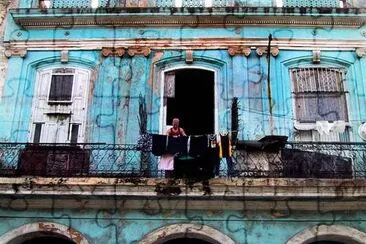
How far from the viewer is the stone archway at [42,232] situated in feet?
Result: 36.8

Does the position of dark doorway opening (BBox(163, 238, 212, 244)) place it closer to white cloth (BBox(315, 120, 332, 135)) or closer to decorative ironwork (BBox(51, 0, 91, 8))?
white cloth (BBox(315, 120, 332, 135))

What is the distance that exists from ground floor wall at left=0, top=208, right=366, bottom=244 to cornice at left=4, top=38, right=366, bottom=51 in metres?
3.98

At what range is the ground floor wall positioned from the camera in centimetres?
1114

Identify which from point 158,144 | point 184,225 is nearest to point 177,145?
point 158,144

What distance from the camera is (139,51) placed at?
44.4 feet

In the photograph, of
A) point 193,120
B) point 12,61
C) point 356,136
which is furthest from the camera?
point 193,120

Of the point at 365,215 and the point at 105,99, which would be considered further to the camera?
the point at 105,99

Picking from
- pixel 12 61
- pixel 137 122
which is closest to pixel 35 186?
pixel 137 122

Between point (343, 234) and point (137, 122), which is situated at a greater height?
point (137, 122)

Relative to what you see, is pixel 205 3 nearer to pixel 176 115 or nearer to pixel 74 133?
pixel 176 115

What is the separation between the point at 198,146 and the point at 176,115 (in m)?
3.75

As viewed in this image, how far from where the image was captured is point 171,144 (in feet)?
37.8

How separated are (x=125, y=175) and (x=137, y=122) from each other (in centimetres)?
153

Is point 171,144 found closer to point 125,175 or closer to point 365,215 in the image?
point 125,175
